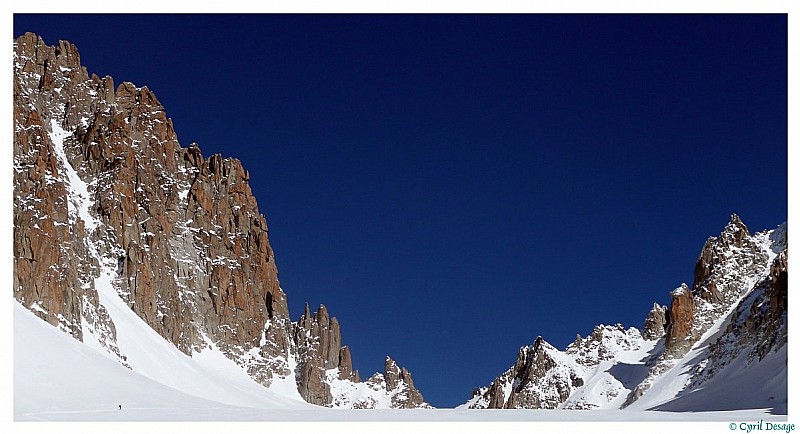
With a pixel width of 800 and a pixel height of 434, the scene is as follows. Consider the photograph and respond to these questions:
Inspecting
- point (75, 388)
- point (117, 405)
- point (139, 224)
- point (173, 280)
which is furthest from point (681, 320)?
point (117, 405)

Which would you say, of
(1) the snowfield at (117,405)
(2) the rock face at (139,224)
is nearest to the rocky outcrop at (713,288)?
(2) the rock face at (139,224)

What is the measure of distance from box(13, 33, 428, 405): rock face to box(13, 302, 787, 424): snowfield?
34969mm

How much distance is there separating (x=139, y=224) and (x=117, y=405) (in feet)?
358

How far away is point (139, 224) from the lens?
145875mm

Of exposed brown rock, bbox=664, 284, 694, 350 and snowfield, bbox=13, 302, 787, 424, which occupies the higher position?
exposed brown rock, bbox=664, 284, 694, 350

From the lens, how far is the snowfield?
→ 29.9m

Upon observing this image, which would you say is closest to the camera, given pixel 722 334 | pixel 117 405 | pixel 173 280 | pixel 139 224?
pixel 117 405

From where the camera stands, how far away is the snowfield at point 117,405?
1176 inches

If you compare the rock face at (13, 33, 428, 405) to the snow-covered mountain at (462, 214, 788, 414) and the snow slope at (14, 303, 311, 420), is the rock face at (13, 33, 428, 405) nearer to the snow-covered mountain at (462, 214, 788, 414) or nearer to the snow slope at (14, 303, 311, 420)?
the snow slope at (14, 303, 311, 420)

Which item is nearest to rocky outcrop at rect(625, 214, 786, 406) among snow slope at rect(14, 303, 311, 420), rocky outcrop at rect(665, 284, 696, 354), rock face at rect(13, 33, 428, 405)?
rocky outcrop at rect(665, 284, 696, 354)

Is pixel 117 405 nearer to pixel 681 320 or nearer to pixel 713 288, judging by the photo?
pixel 681 320

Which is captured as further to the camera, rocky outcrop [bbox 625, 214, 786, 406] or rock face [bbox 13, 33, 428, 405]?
rocky outcrop [bbox 625, 214, 786, 406]

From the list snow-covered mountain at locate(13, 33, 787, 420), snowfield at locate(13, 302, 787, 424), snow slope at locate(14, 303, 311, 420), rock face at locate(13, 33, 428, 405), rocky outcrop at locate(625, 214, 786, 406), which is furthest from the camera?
rocky outcrop at locate(625, 214, 786, 406)
